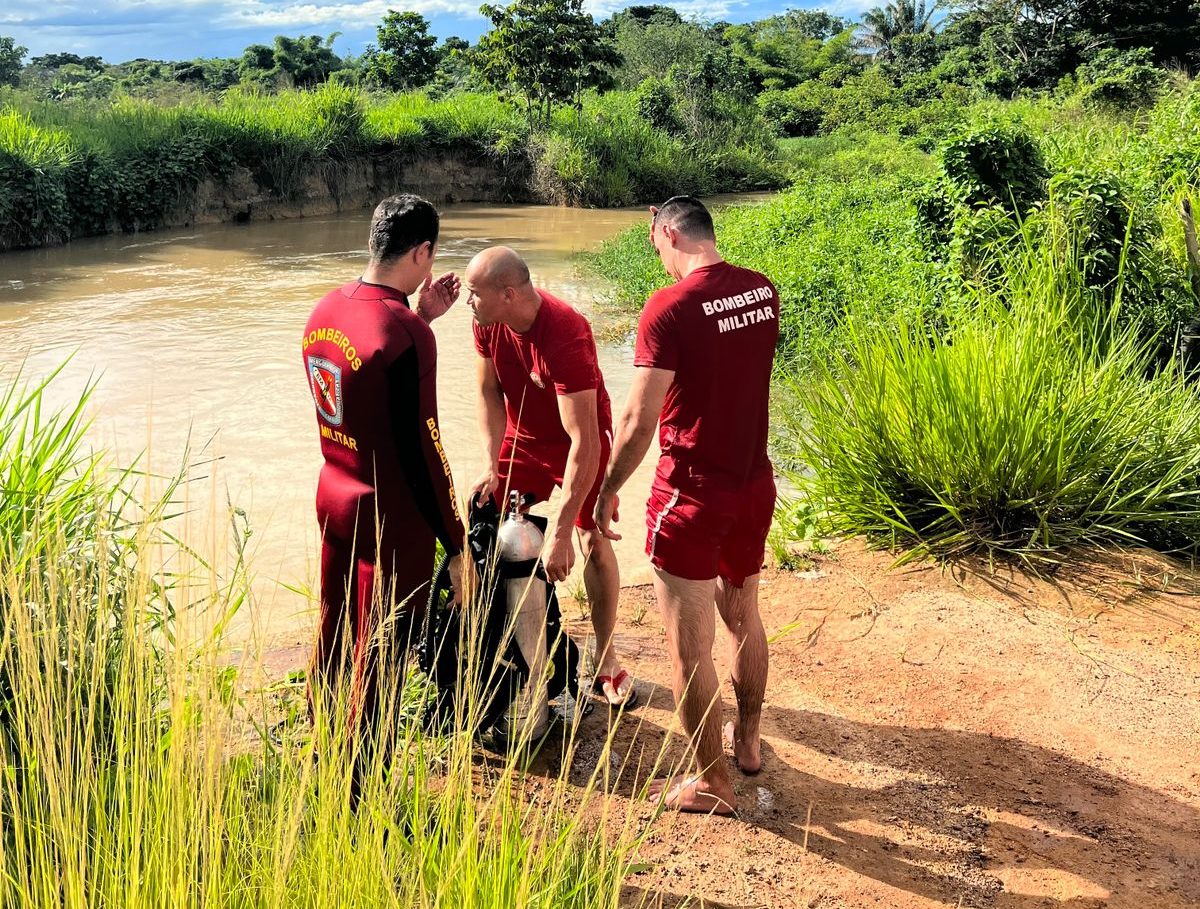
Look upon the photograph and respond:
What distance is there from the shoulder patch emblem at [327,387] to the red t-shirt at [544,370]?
869mm

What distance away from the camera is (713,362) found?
3.25 meters

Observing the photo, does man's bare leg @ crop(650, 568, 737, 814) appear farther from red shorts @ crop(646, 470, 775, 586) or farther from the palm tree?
the palm tree

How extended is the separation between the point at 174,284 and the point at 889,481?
13518 millimetres

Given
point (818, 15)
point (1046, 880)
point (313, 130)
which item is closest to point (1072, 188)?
point (1046, 880)

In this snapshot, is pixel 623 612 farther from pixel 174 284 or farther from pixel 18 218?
pixel 18 218

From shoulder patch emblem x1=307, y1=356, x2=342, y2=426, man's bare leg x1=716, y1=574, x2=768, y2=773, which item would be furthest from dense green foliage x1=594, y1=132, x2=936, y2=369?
shoulder patch emblem x1=307, y1=356, x2=342, y2=426

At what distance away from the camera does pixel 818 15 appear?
3302 inches

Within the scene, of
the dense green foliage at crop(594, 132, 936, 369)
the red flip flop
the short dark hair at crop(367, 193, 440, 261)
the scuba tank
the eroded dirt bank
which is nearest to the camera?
the short dark hair at crop(367, 193, 440, 261)

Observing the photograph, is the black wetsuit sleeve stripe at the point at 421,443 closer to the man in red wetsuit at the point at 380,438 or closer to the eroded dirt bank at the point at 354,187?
the man in red wetsuit at the point at 380,438

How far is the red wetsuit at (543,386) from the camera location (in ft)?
12.2

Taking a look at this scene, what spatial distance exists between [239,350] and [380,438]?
9894 mm

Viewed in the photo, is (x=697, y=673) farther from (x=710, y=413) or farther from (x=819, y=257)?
(x=819, y=257)

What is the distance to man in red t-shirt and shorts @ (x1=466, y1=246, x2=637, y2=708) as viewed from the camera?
12.1 ft

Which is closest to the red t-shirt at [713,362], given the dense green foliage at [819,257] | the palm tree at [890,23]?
the dense green foliage at [819,257]
